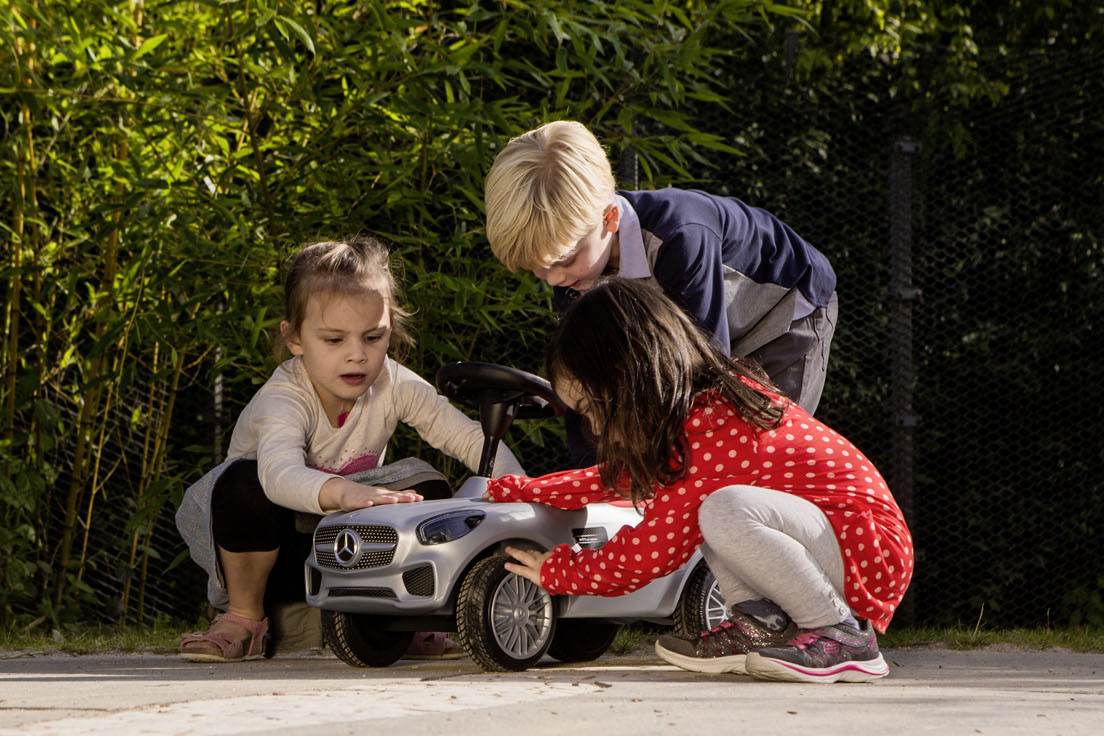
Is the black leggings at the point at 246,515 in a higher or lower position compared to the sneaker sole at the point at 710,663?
higher

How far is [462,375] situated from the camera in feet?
10.0

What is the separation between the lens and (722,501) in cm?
254

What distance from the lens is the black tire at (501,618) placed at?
262 centimetres

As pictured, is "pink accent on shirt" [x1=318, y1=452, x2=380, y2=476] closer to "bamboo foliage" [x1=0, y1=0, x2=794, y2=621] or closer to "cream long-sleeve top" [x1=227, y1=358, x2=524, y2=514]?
"cream long-sleeve top" [x1=227, y1=358, x2=524, y2=514]

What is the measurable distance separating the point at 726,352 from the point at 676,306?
7.6 inches

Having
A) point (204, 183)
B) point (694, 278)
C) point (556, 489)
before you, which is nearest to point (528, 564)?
point (556, 489)

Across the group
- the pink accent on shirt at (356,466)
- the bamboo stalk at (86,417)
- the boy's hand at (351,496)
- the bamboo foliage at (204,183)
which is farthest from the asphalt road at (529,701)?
the bamboo stalk at (86,417)

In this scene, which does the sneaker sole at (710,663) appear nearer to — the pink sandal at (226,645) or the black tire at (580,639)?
the black tire at (580,639)

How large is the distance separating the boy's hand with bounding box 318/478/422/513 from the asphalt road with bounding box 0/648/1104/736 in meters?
0.36

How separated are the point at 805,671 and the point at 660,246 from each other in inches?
39.2

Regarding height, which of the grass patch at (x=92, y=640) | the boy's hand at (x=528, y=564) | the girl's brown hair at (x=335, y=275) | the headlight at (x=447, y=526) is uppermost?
the girl's brown hair at (x=335, y=275)

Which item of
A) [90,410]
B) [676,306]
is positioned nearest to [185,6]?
[90,410]

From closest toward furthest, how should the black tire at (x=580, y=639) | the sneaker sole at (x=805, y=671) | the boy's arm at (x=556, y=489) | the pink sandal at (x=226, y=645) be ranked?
the sneaker sole at (x=805, y=671), the boy's arm at (x=556, y=489), the black tire at (x=580, y=639), the pink sandal at (x=226, y=645)

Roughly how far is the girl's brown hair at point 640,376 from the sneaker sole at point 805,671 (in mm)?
403
